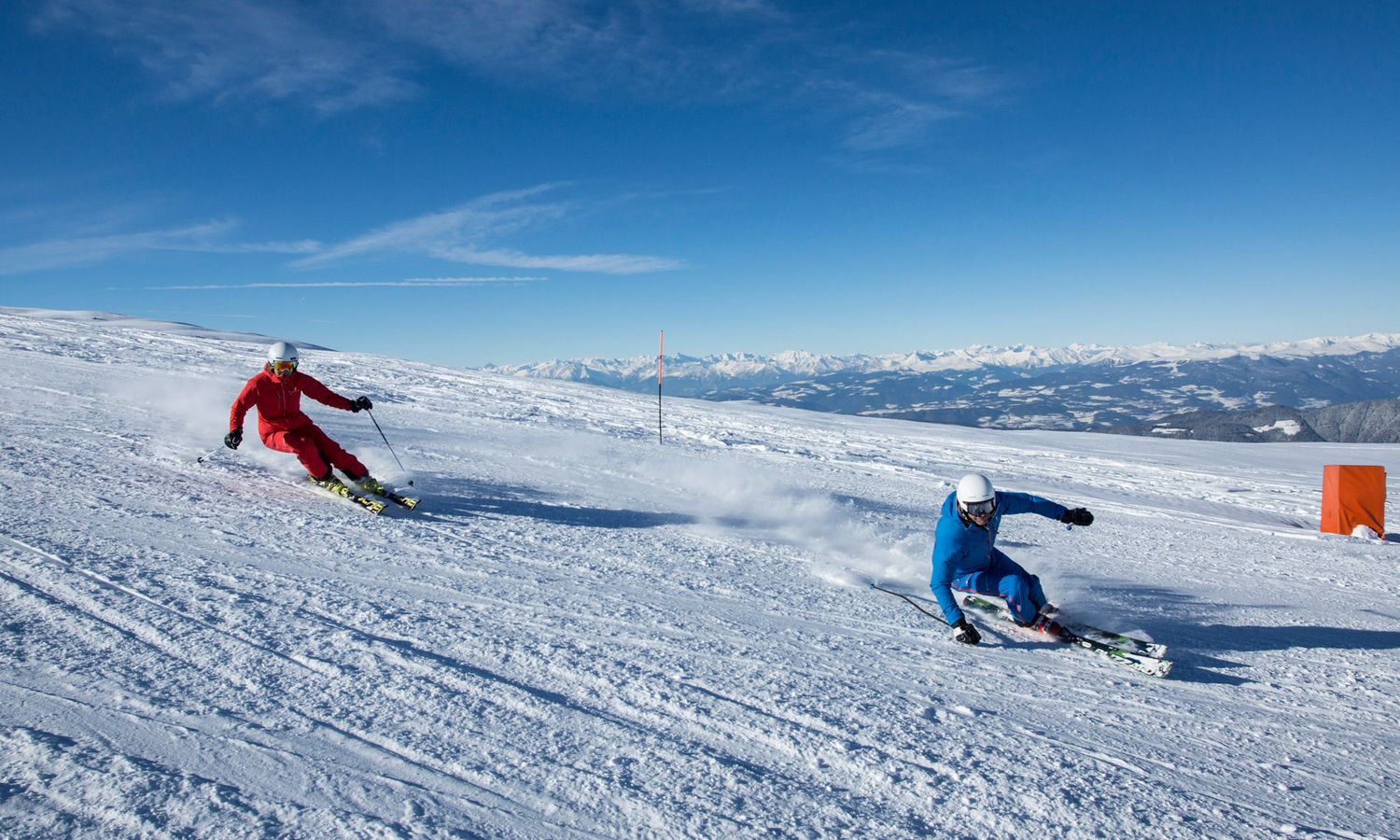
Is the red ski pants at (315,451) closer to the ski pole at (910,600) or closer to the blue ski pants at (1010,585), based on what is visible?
the ski pole at (910,600)

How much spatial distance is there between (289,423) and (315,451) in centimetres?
47

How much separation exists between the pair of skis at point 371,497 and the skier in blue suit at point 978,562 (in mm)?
5038

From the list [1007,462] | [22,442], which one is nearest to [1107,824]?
[22,442]

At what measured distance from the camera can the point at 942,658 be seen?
453 cm

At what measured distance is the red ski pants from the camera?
723 centimetres

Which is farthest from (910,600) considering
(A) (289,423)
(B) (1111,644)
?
(A) (289,423)

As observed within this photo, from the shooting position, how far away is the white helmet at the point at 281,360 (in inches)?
289

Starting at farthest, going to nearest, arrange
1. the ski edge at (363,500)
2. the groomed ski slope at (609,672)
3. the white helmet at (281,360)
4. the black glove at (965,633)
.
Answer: the white helmet at (281,360)
the ski edge at (363,500)
the black glove at (965,633)
the groomed ski slope at (609,672)

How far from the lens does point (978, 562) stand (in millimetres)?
5336

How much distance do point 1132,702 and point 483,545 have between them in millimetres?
4858

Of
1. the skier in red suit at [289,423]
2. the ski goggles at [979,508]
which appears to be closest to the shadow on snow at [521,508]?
the skier in red suit at [289,423]

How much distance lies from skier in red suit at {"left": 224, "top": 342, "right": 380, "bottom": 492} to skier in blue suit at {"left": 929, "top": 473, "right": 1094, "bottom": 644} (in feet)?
18.3

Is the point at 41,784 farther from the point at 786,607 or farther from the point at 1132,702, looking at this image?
the point at 1132,702

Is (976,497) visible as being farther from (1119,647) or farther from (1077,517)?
(1119,647)
